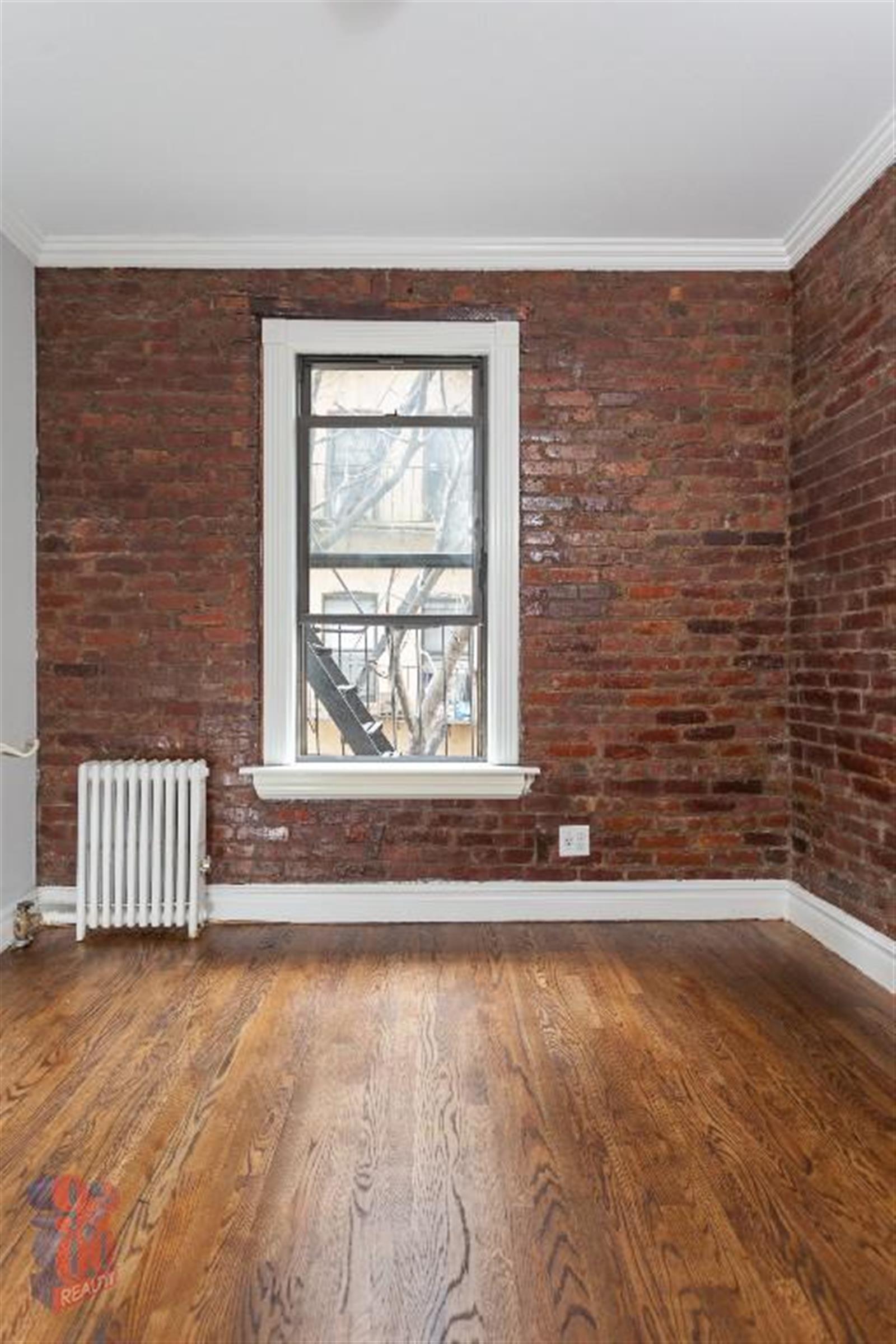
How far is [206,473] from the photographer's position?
3.78m

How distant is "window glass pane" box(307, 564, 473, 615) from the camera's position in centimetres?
390

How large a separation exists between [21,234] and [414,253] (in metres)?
1.54

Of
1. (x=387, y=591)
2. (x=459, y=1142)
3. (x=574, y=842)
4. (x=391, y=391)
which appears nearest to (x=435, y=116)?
(x=391, y=391)

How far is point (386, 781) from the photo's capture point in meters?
3.72

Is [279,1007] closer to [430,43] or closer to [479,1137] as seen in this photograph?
[479,1137]

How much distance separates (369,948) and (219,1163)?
1468 mm

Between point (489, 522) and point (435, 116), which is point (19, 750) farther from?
point (435, 116)

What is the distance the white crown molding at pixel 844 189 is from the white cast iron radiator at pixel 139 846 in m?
3.16

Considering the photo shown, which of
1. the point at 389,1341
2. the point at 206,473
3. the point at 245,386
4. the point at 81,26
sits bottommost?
the point at 389,1341

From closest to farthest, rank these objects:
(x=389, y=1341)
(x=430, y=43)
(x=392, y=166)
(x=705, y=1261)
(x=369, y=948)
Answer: (x=389, y=1341) < (x=705, y=1261) < (x=430, y=43) < (x=392, y=166) < (x=369, y=948)

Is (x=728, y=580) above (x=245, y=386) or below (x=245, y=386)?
below

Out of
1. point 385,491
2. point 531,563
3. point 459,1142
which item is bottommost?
point 459,1142

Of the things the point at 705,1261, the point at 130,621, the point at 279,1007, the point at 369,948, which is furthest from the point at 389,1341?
the point at 130,621

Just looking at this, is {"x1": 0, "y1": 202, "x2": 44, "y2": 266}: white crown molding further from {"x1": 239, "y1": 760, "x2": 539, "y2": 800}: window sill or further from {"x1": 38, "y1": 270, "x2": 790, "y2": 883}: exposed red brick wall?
{"x1": 239, "y1": 760, "x2": 539, "y2": 800}: window sill
